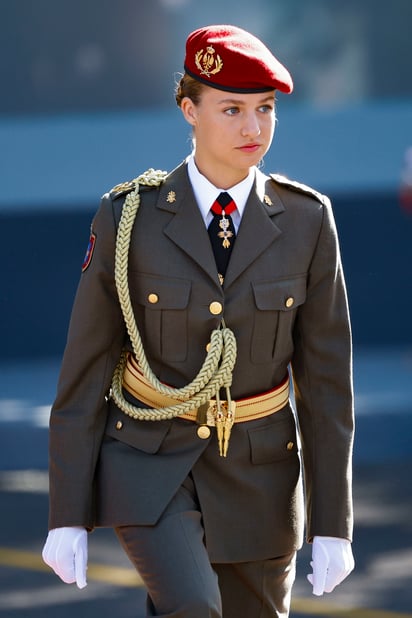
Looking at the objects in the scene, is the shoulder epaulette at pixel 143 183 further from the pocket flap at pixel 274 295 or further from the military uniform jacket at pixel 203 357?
the pocket flap at pixel 274 295

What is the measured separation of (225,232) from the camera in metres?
3.26

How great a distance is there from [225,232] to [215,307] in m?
0.18

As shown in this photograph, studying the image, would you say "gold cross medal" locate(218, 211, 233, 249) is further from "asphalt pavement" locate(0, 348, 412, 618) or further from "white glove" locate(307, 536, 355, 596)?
"asphalt pavement" locate(0, 348, 412, 618)

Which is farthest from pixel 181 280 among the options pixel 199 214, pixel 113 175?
pixel 113 175

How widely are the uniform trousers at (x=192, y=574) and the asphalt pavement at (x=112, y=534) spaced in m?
1.43

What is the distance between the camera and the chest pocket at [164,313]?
126 inches

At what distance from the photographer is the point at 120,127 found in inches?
311

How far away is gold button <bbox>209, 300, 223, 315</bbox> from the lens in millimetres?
3189

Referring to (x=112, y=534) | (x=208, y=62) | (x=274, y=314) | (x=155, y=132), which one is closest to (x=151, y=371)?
(x=274, y=314)

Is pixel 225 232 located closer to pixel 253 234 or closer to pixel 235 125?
pixel 253 234

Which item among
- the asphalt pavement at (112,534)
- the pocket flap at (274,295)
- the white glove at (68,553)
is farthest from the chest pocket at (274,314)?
the asphalt pavement at (112,534)

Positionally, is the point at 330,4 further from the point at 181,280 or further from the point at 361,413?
the point at 181,280

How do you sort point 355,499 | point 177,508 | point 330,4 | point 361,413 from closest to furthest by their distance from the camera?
point 177,508 → point 355,499 → point 361,413 → point 330,4

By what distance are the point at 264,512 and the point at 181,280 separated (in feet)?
1.82
